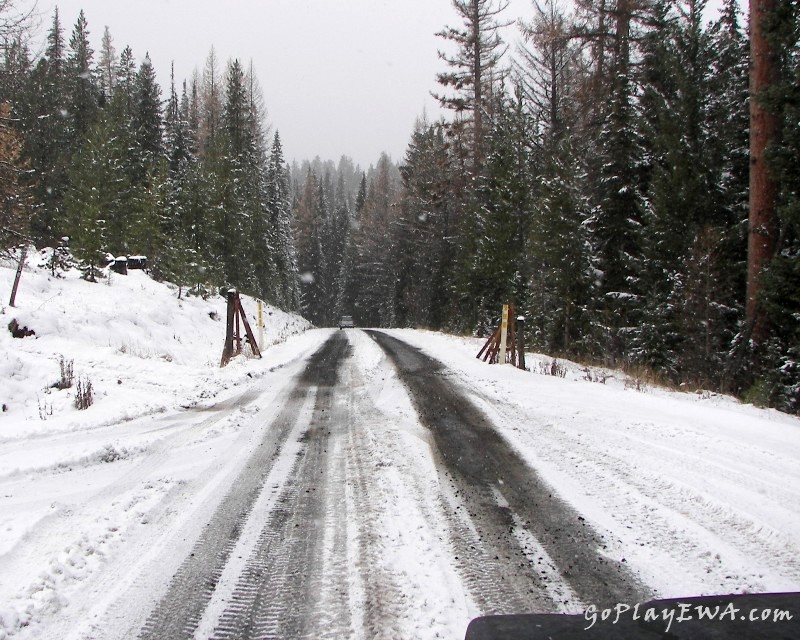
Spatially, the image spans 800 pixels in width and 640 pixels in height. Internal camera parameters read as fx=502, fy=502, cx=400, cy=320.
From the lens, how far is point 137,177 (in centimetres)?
3681

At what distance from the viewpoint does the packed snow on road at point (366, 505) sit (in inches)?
108

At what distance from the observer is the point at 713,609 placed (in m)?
1.90

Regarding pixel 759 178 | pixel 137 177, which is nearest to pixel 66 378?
pixel 759 178

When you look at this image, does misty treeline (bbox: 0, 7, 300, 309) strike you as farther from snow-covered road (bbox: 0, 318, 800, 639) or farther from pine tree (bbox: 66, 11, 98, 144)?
snow-covered road (bbox: 0, 318, 800, 639)

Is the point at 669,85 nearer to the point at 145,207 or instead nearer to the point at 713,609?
the point at 713,609

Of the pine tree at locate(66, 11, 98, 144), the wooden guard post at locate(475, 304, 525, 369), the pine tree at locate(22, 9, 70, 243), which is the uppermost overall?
the pine tree at locate(66, 11, 98, 144)

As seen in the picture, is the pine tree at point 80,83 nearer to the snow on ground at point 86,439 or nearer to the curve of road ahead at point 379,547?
the snow on ground at point 86,439

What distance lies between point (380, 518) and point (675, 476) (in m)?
2.78

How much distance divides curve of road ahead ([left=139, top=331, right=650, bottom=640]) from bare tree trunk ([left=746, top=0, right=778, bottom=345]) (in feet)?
27.0

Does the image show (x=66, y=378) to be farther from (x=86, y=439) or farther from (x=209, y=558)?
(x=209, y=558)

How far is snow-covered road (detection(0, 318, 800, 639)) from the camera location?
2.71m

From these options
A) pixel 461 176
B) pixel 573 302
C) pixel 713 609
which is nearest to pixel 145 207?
pixel 461 176

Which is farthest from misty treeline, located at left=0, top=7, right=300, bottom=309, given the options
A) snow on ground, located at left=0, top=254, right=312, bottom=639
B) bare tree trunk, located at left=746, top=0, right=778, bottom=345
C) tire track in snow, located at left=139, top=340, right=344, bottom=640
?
bare tree trunk, located at left=746, top=0, right=778, bottom=345

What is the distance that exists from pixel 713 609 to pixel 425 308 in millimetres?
37541
